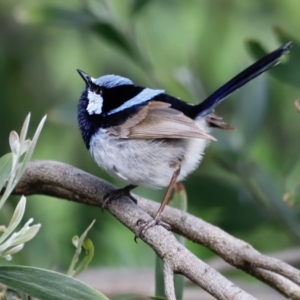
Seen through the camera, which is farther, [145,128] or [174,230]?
[145,128]

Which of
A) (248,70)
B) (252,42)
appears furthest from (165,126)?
(252,42)

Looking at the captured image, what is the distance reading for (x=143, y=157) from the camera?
2.94 meters

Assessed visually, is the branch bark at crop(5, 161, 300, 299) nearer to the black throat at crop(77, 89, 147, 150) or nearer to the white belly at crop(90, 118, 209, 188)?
the white belly at crop(90, 118, 209, 188)

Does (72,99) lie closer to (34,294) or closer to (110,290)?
(110,290)

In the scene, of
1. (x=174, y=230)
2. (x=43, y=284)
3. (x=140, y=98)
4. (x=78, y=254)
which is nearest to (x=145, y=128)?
(x=140, y=98)

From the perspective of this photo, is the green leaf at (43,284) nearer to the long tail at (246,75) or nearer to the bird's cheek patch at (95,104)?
the bird's cheek patch at (95,104)

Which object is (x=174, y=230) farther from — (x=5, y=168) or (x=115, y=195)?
(x=5, y=168)

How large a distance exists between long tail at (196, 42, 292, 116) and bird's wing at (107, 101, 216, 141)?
18cm

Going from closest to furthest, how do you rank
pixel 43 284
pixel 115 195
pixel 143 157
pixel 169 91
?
pixel 43 284, pixel 115 195, pixel 143 157, pixel 169 91

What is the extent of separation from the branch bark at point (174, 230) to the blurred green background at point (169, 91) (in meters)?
0.45

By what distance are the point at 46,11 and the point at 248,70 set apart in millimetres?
1406

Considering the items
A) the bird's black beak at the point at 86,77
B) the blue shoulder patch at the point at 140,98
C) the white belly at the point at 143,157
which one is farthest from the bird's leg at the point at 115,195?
the bird's black beak at the point at 86,77

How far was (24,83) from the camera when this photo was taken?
514 centimetres

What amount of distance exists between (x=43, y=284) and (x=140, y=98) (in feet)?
4.69
